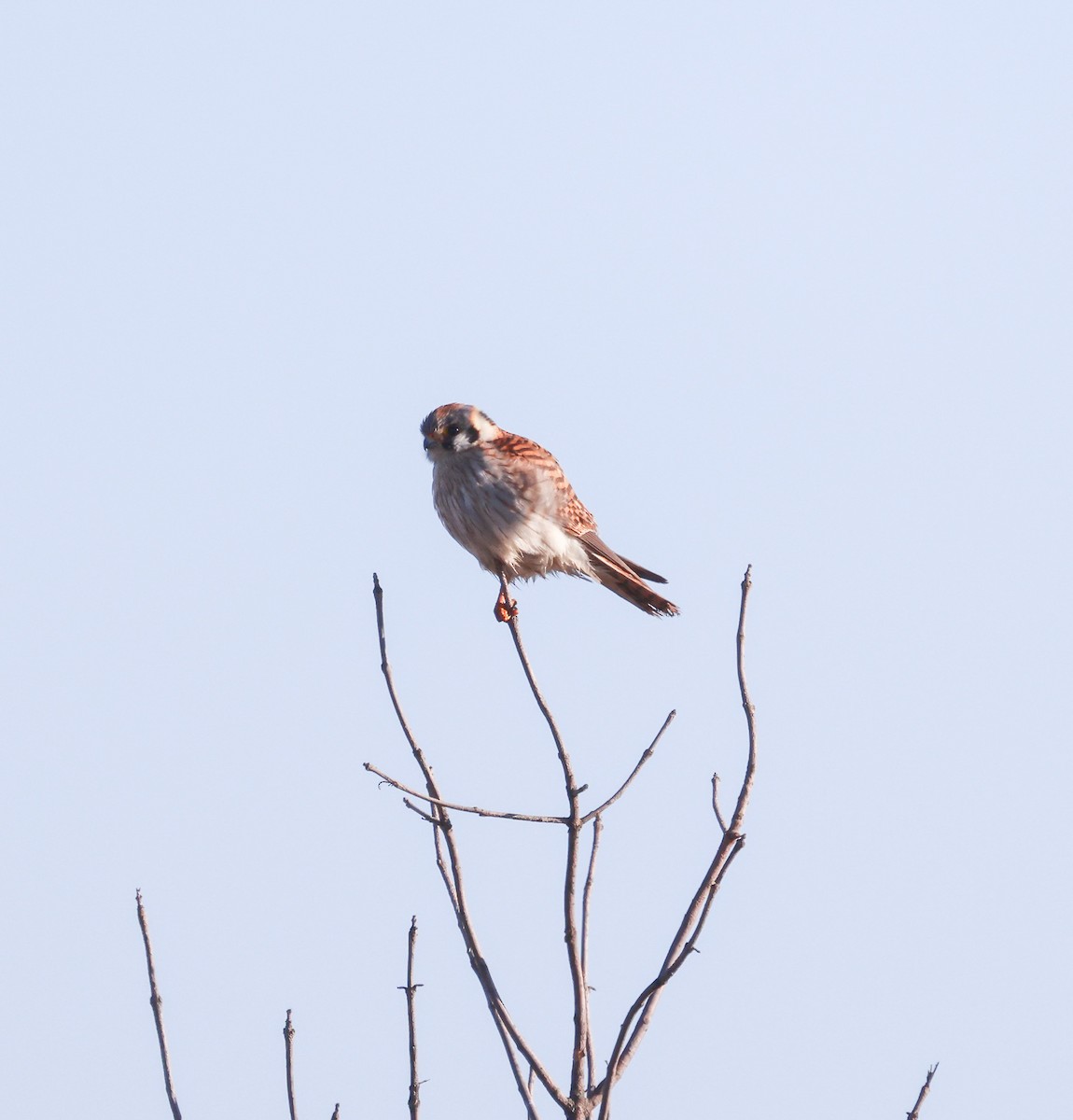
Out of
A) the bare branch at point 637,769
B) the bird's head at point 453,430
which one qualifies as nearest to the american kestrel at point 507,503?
the bird's head at point 453,430

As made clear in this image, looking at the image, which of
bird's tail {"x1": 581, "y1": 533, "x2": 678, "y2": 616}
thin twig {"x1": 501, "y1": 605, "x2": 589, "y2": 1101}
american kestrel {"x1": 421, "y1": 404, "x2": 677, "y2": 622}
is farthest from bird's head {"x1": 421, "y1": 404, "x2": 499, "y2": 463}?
thin twig {"x1": 501, "y1": 605, "x2": 589, "y2": 1101}

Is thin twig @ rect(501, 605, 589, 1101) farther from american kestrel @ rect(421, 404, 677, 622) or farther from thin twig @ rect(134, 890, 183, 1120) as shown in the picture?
american kestrel @ rect(421, 404, 677, 622)

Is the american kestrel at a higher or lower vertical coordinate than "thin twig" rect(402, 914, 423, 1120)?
higher

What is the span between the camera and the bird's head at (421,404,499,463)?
5.99 m

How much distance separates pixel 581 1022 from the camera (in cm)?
279

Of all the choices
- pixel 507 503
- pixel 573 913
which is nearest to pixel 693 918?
pixel 573 913

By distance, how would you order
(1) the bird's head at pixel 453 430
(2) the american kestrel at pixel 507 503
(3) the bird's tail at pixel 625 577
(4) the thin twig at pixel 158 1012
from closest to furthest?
(4) the thin twig at pixel 158 1012, (2) the american kestrel at pixel 507 503, (1) the bird's head at pixel 453 430, (3) the bird's tail at pixel 625 577

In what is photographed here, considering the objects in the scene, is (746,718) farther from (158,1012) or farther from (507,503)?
(507,503)

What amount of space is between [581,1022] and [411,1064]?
0.31 m

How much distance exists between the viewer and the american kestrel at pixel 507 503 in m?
5.83

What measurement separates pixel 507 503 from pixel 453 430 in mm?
391

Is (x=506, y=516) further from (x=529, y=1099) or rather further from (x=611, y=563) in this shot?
(x=529, y=1099)

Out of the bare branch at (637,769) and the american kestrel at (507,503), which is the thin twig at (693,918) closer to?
the bare branch at (637,769)

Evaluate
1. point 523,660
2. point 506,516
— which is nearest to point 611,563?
point 506,516
